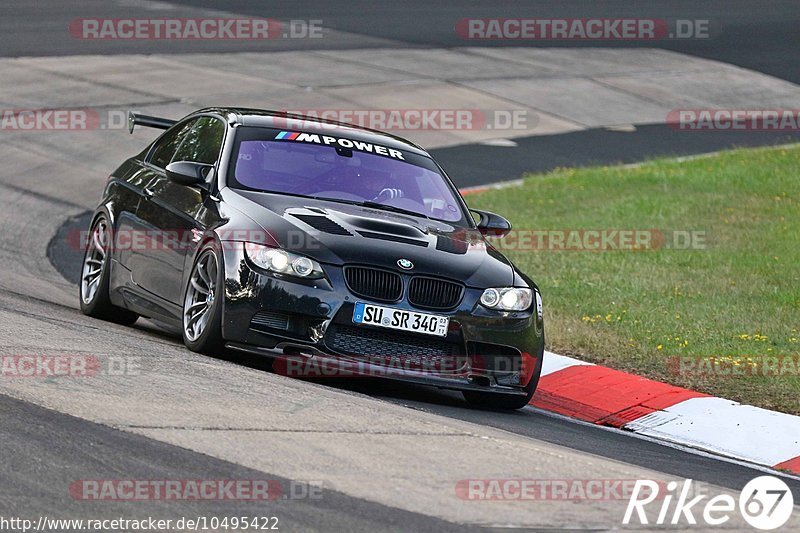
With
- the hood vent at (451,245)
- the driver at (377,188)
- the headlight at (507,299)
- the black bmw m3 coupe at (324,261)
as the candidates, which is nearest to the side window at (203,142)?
the black bmw m3 coupe at (324,261)

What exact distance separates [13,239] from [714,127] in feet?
50.1

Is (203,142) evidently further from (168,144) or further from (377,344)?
(377,344)

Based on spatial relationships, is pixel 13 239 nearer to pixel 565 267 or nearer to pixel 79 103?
pixel 565 267

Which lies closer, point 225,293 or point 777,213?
point 225,293

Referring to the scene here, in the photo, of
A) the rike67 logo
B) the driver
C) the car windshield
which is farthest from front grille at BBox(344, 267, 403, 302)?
the rike67 logo

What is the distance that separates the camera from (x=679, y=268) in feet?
46.2

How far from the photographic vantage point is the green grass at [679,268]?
10.9 meters

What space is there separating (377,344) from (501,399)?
3.48ft

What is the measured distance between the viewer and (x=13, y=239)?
14.0m

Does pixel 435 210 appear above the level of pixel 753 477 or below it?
above

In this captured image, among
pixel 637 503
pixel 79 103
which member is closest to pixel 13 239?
pixel 79 103

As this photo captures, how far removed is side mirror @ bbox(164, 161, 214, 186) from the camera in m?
9.20

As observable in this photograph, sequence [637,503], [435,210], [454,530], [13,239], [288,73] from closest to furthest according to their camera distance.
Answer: [454,530] < [637,503] < [435,210] < [13,239] < [288,73]

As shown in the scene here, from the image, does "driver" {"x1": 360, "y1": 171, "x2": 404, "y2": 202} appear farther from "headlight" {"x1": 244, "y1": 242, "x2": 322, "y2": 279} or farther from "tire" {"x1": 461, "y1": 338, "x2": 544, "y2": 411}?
"tire" {"x1": 461, "y1": 338, "x2": 544, "y2": 411}
